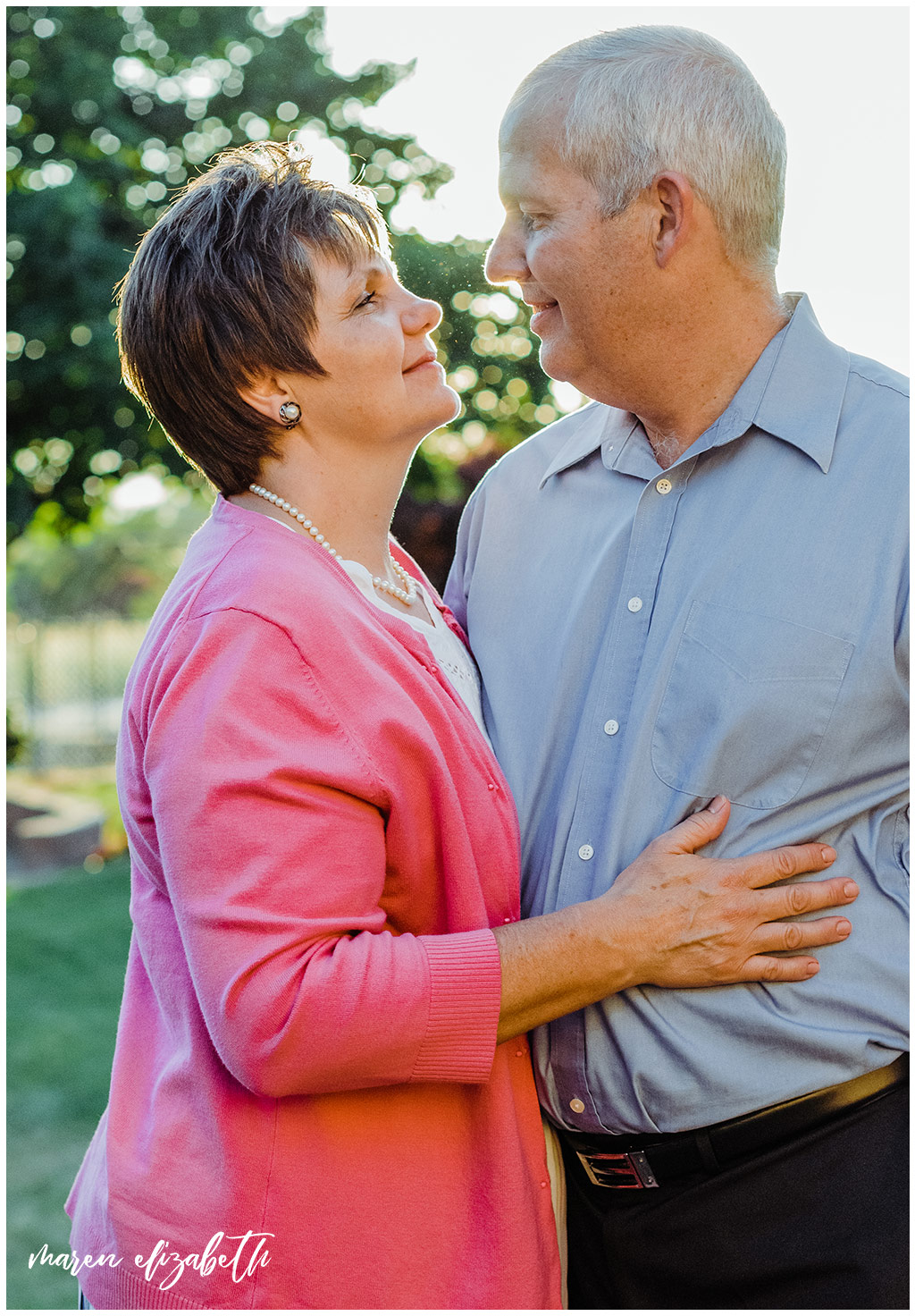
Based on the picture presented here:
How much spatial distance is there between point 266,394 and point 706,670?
2.40ft

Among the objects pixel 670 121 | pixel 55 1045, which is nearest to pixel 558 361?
pixel 670 121

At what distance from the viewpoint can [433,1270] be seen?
1.46 meters

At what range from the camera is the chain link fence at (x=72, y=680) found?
1023 cm

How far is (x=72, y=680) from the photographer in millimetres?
11070

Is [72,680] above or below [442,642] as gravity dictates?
below

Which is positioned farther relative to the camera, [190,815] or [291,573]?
[291,573]

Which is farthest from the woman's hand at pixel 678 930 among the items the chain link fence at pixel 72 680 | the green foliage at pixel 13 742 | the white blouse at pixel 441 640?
the chain link fence at pixel 72 680

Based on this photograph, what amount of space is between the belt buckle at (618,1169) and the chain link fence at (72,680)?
9002 mm

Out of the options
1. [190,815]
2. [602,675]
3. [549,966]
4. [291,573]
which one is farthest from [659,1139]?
[291,573]

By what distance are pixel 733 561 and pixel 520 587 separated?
1.26ft

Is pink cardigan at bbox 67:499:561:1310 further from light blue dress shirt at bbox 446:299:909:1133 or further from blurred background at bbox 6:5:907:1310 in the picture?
blurred background at bbox 6:5:907:1310

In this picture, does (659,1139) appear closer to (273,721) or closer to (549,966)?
(549,966)

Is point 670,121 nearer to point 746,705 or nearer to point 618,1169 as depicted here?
point 746,705

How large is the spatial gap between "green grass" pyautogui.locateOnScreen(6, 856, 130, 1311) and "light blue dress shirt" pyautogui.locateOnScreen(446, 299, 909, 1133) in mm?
2405
